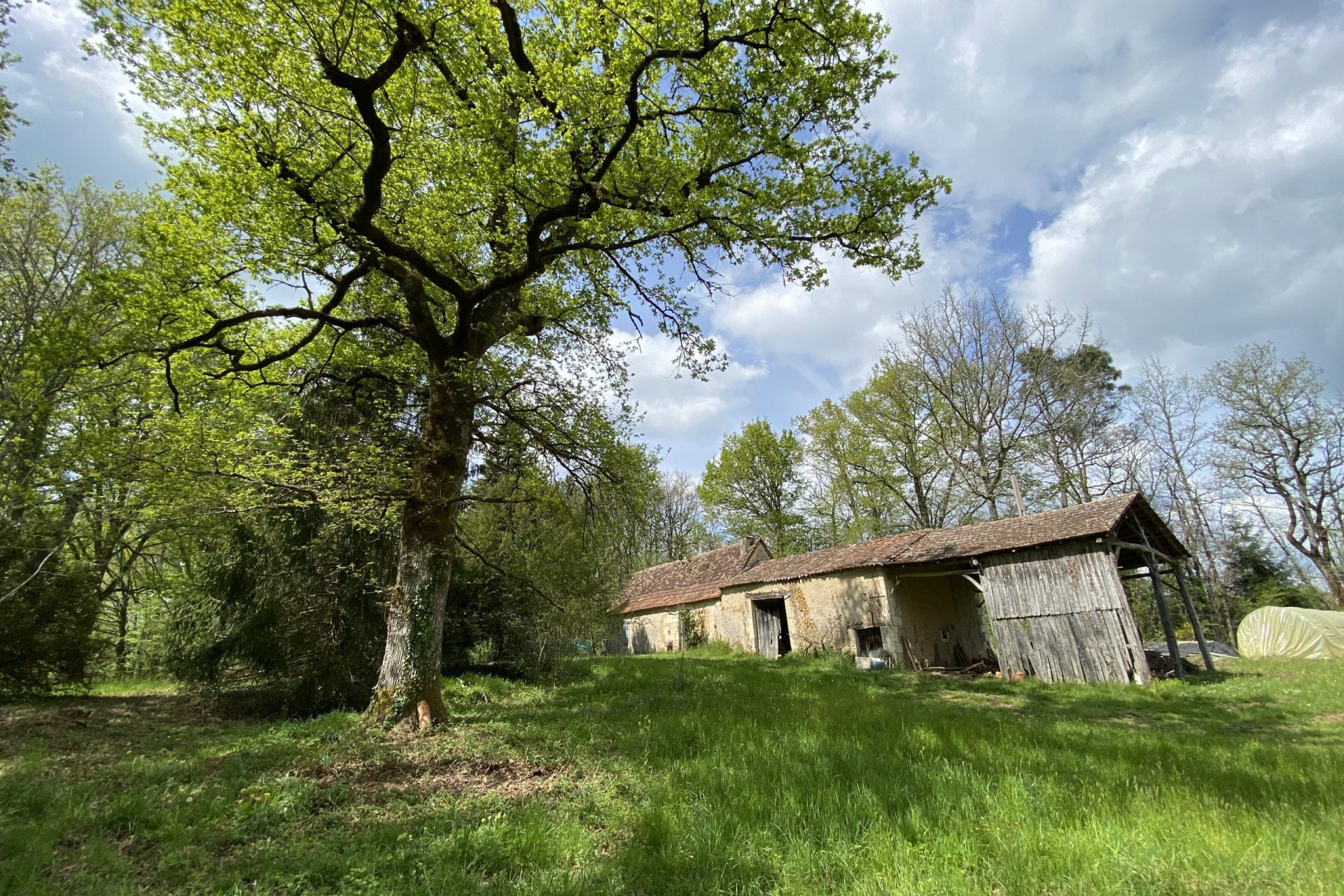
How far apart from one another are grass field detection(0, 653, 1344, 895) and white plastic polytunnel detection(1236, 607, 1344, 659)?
14.8 m

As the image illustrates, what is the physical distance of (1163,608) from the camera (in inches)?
589

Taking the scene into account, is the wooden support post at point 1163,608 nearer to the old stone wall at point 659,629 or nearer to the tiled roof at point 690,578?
A: the tiled roof at point 690,578

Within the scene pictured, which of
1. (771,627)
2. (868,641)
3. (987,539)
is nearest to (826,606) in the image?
(868,641)

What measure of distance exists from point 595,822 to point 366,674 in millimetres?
8751

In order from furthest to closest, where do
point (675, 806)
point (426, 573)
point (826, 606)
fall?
point (826, 606)
point (426, 573)
point (675, 806)

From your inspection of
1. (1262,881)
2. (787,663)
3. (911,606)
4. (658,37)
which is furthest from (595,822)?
(911,606)

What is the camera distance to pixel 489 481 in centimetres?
1408

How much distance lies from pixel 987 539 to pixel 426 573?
1613 cm

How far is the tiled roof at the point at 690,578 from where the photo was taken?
2977cm

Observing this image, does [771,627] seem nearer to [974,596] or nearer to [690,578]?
[974,596]

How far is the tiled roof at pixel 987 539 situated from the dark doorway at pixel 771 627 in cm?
189

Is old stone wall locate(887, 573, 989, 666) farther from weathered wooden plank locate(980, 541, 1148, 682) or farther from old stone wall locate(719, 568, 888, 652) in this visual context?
weathered wooden plank locate(980, 541, 1148, 682)

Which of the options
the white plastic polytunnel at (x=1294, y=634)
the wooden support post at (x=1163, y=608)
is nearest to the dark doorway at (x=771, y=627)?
the wooden support post at (x=1163, y=608)

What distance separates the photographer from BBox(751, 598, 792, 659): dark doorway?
24.0 meters
